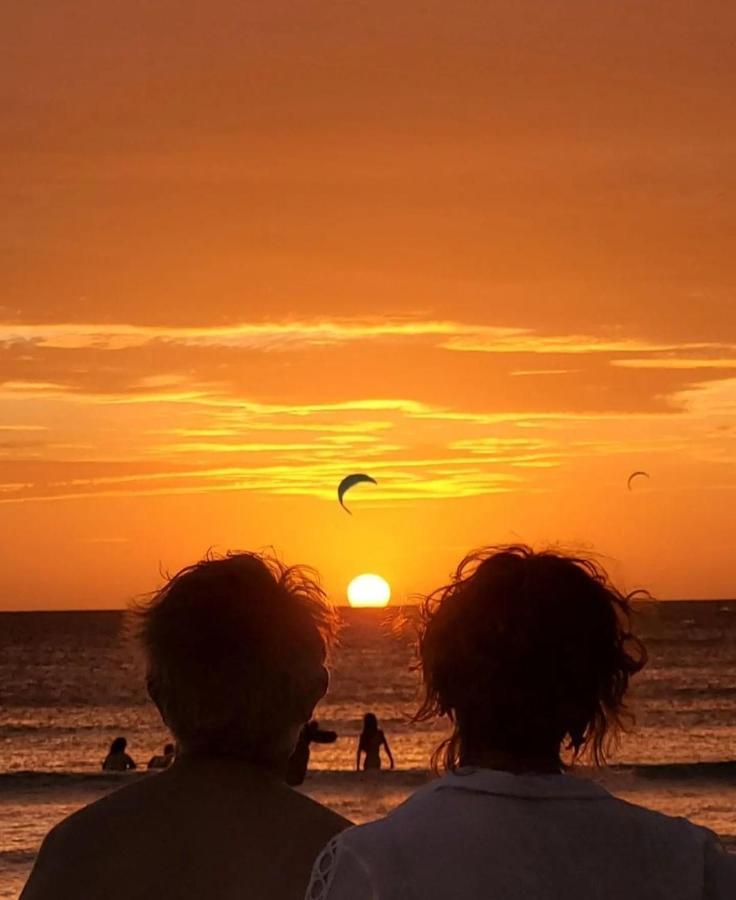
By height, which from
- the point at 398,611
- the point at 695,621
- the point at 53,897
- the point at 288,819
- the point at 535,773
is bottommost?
the point at 695,621

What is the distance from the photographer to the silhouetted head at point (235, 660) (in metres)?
2.37

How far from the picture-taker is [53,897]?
2.37 meters

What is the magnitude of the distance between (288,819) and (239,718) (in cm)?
17

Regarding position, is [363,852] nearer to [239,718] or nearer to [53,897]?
[239,718]

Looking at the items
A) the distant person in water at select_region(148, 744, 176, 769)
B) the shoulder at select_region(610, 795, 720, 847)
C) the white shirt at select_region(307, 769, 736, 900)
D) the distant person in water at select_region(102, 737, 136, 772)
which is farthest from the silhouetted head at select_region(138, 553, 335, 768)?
the distant person in water at select_region(102, 737, 136, 772)

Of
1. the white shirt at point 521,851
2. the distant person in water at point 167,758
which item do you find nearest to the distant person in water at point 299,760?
the distant person in water at point 167,758

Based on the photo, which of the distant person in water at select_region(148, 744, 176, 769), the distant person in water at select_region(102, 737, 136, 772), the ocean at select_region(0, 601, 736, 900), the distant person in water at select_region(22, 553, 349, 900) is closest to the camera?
the distant person in water at select_region(22, 553, 349, 900)

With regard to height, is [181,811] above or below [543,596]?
below

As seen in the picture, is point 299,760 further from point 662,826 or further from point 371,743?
point 371,743

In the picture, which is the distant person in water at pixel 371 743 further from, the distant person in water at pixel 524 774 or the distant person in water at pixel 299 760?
the distant person in water at pixel 524 774

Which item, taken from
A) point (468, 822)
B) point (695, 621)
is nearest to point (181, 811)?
point (468, 822)

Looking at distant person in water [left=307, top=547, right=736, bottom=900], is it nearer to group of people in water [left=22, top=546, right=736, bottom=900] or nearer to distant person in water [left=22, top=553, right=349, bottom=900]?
group of people in water [left=22, top=546, right=736, bottom=900]

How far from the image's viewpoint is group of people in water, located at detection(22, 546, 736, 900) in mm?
1899

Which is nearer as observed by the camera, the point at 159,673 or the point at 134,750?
the point at 159,673
